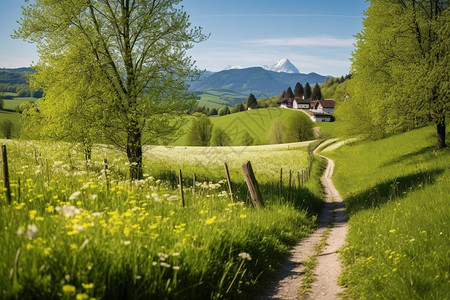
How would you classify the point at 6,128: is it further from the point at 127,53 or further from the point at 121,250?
the point at 121,250

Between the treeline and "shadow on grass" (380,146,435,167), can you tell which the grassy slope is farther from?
the treeline

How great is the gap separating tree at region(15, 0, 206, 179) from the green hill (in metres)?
73.1

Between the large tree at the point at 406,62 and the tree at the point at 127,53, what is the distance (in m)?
13.2

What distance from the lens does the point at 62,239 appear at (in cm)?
421

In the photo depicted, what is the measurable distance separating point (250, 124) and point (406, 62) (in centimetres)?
10042

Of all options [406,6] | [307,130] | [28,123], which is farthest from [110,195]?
[307,130]

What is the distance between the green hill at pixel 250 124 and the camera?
10225 centimetres

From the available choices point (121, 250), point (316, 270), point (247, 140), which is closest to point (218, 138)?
point (247, 140)

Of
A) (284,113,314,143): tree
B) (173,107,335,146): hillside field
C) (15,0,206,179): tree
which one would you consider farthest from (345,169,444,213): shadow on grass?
(173,107,335,146): hillside field

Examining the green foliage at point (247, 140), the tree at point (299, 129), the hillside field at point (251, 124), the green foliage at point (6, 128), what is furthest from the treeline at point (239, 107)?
the green foliage at point (6, 128)

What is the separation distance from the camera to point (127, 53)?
16531 millimetres

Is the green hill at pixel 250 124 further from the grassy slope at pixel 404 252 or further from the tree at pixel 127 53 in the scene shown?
the grassy slope at pixel 404 252

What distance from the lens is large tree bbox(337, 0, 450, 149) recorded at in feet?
62.9

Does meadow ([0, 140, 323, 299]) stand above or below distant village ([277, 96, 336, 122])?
below
